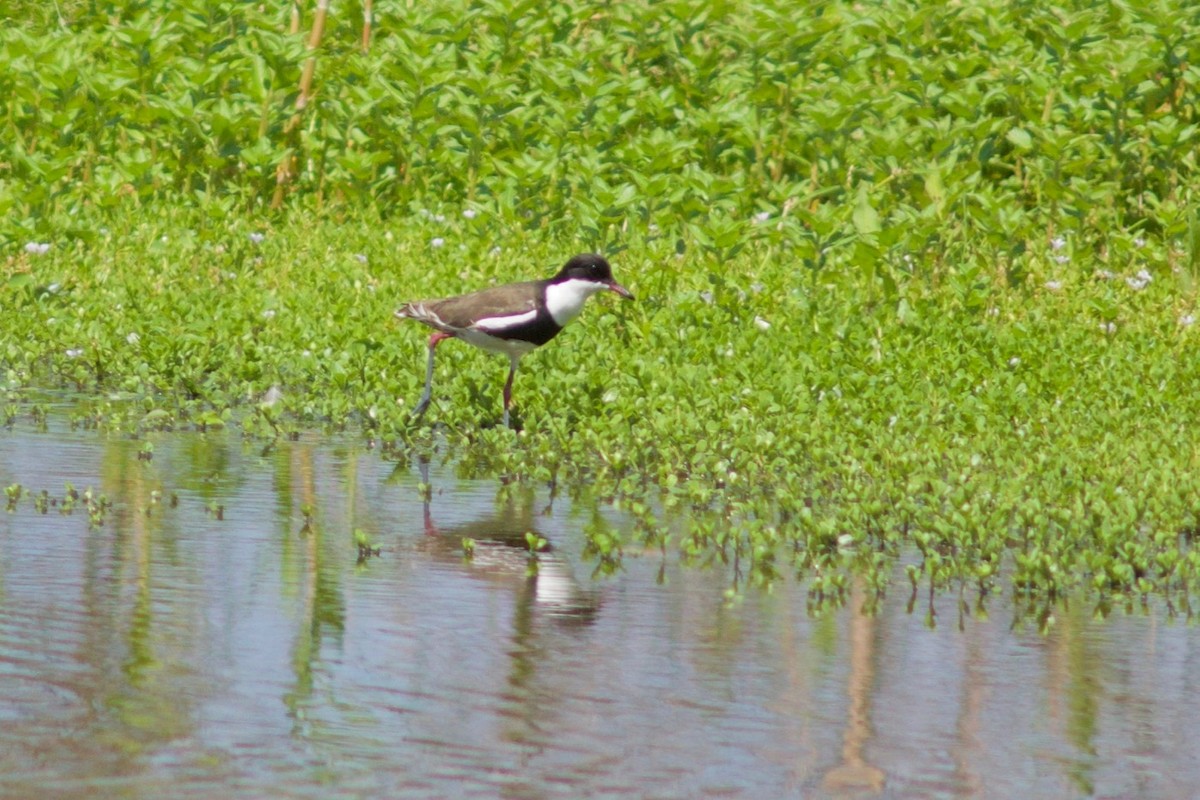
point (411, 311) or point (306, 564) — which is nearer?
point (306, 564)

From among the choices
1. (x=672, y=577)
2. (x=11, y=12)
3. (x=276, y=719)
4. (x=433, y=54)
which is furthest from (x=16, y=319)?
(x=11, y=12)

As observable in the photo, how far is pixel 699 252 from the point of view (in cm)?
1238

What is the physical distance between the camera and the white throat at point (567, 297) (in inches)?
371

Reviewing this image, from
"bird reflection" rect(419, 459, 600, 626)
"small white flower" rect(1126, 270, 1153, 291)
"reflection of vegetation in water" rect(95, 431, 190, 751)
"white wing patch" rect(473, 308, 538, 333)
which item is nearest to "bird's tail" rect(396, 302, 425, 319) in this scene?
"white wing patch" rect(473, 308, 538, 333)

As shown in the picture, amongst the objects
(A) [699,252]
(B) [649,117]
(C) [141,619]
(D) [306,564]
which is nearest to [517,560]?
(D) [306,564]

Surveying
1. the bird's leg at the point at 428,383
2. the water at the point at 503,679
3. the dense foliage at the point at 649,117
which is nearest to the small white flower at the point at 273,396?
the bird's leg at the point at 428,383

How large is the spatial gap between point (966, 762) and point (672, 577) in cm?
201

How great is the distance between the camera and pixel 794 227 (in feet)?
40.4

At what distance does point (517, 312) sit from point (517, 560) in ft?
8.45

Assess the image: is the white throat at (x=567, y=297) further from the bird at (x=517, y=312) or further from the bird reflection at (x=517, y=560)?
the bird reflection at (x=517, y=560)

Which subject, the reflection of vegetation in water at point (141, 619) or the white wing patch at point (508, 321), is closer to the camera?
the reflection of vegetation in water at point (141, 619)

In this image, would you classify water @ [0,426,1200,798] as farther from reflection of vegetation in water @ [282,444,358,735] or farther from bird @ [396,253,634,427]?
bird @ [396,253,634,427]

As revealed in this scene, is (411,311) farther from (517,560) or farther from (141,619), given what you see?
(141,619)

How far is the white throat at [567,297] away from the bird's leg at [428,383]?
Answer: 0.58 metres
